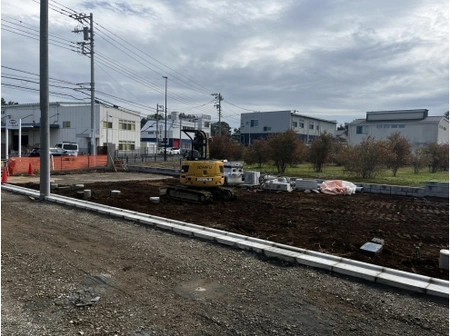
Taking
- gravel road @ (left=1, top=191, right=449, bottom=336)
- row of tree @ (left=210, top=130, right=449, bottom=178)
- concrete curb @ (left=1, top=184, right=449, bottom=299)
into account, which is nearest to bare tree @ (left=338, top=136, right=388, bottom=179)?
row of tree @ (left=210, top=130, right=449, bottom=178)

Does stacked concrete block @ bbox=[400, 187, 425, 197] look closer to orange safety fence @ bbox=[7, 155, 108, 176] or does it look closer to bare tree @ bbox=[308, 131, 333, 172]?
bare tree @ bbox=[308, 131, 333, 172]

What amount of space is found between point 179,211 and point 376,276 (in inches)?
250

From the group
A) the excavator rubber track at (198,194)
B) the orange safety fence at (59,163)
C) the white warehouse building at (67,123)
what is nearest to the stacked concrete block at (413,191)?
the excavator rubber track at (198,194)

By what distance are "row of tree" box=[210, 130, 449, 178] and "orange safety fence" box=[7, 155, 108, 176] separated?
11.6 metres

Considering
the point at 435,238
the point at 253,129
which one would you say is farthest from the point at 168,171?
the point at 253,129

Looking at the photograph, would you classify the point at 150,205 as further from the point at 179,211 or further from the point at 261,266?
the point at 261,266

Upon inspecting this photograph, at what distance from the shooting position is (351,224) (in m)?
9.17

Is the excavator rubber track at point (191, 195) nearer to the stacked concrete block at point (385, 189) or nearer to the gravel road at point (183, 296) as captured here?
the gravel road at point (183, 296)

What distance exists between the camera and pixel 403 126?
58562mm

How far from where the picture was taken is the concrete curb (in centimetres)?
502

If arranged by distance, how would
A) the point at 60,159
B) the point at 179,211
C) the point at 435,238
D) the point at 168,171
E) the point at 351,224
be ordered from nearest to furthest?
the point at 435,238
the point at 351,224
the point at 179,211
the point at 168,171
the point at 60,159

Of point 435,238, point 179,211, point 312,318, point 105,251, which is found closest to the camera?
point 312,318

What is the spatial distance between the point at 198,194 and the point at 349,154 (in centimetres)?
1195

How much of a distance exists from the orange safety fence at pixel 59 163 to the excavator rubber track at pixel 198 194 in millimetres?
14924
